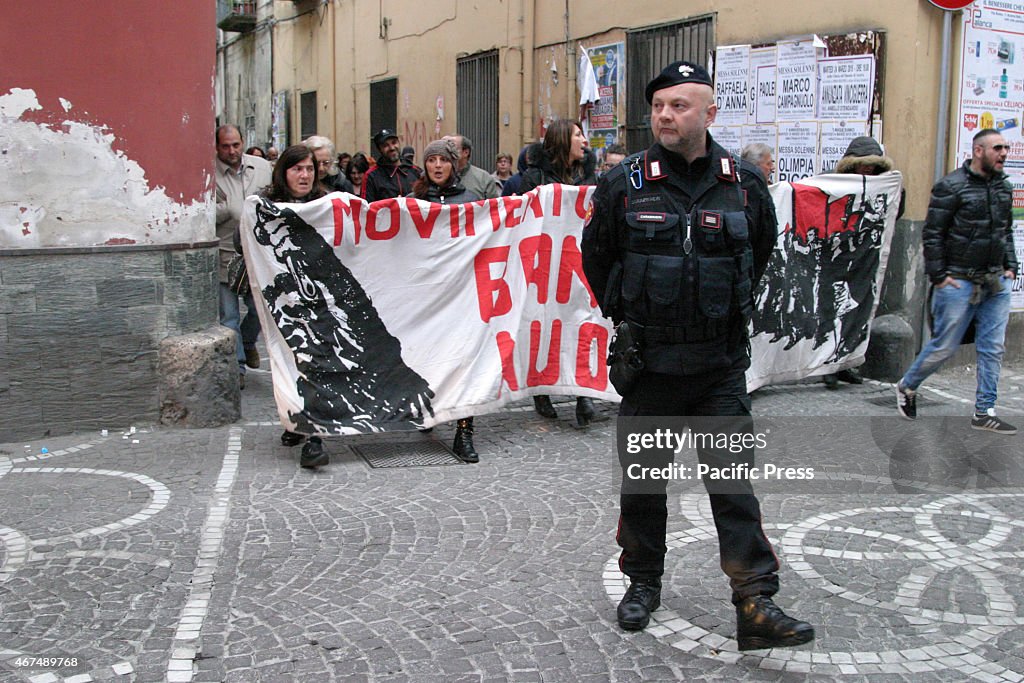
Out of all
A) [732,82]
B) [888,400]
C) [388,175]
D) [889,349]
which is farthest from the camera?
[732,82]

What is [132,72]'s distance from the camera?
6.27 metres

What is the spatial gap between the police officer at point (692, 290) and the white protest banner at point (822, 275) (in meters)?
3.79

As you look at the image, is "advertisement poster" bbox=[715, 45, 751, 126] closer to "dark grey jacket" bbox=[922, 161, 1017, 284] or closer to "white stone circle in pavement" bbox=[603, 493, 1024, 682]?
"dark grey jacket" bbox=[922, 161, 1017, 284]

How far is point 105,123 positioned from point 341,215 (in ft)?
4.92

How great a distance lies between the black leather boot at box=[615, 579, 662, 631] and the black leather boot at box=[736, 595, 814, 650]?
0.37 metres

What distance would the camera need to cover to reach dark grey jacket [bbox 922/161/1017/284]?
22.0ft

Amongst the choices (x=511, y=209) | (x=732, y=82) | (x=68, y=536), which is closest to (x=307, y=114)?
(x=732, y=82)

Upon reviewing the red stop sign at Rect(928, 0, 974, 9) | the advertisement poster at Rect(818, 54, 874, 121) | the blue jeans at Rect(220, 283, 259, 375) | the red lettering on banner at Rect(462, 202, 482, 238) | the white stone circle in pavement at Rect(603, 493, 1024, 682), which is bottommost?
the white stone circle in pavement at Rect(603, 493, 1024, 682)

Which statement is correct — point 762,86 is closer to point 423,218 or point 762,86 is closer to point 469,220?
point 469,220

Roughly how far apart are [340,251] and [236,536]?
1.86 meters

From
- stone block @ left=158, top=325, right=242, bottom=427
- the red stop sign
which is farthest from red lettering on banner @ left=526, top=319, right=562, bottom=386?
the red stop sign

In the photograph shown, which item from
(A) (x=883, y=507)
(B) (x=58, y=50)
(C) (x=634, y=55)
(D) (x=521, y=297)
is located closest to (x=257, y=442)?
(D) (x=521, y=297)

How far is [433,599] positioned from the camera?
409 centimetres

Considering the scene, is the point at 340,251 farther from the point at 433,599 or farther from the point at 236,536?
the point at 433,599
